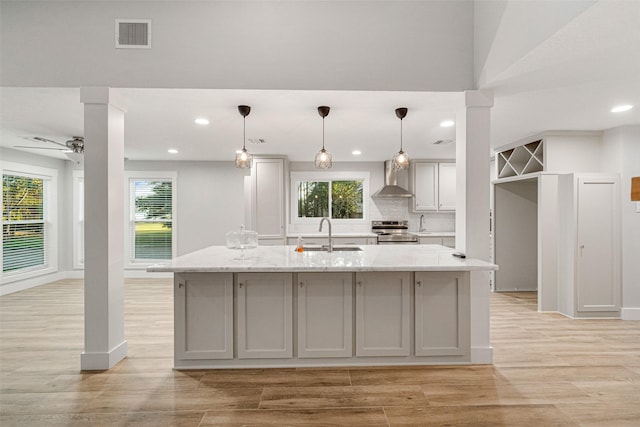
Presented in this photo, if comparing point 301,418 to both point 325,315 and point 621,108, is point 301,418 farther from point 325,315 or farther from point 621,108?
point 621,108

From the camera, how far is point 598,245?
14.7ft

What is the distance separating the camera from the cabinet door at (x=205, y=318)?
2.95m

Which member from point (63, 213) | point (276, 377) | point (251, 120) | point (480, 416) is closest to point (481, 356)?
point (480, 416)

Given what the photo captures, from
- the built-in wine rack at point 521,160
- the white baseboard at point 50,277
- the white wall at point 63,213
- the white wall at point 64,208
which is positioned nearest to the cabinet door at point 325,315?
the built-in wine rack at point 521,160

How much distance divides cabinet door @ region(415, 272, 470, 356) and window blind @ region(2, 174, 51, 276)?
21.8ft

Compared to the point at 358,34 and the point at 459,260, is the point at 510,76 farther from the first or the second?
the point at 459,260

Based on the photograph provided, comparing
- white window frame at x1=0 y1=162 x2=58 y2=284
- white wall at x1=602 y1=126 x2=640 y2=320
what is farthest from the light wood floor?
white window frame at x1=0 y1=162 x2=58 y2=284

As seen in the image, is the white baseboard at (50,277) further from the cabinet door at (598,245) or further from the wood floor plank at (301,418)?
the cabinet door at (598,245)

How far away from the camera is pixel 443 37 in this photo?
10.0ft

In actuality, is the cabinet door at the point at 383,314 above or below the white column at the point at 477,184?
below

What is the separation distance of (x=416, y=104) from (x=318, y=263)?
1823 millimetres

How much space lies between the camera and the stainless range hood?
6824 millimetres

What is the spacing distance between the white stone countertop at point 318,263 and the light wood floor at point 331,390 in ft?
2.82

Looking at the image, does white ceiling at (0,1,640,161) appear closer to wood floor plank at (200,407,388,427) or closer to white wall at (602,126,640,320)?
white wall at (602,126,640,320)
